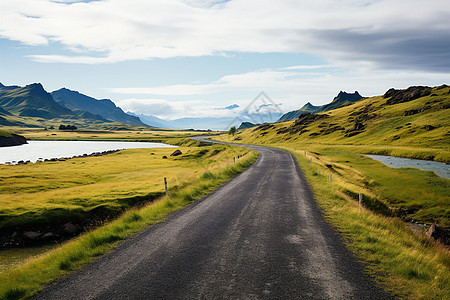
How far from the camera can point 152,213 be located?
1627 cm

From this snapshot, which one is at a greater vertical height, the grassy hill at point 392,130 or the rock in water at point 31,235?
the grassy hill at point 392,130

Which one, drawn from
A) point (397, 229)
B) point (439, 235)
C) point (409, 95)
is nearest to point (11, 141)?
point (397, 229)

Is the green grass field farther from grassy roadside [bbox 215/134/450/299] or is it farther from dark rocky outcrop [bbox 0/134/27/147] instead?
dark rocky outcrop [bbox 0/134/27/147]

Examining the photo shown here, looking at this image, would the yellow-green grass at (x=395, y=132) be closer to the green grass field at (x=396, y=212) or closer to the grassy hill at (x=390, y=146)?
the grassy hill at (x=390, y=146)

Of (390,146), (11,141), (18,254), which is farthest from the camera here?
(11,141)

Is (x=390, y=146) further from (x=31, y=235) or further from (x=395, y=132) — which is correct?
(x=31, y=235)

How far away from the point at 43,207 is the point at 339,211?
22105 mm

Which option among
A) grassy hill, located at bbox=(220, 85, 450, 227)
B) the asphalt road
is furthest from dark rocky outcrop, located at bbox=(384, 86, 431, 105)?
the asphalt road

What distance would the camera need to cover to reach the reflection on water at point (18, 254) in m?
13.9

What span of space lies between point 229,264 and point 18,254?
13.8 metres

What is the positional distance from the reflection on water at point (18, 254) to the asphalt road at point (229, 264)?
24.1ft

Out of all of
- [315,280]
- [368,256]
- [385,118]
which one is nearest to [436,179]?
[368,256]

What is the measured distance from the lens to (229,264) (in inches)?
361

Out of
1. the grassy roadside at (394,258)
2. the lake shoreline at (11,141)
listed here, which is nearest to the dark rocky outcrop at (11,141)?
the lake shoreline at (11,141)
